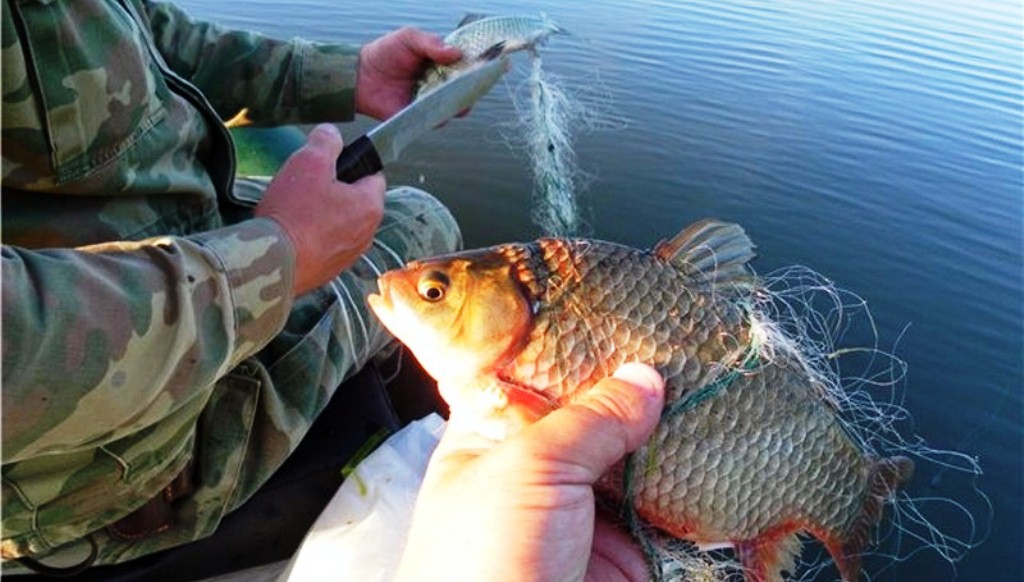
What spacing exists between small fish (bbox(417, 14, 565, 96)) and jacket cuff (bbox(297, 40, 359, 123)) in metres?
0.24

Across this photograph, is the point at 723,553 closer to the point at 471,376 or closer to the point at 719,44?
the point at 471,376

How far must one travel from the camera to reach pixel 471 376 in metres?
1.53

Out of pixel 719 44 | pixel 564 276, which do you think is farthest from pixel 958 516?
pixel 719 44

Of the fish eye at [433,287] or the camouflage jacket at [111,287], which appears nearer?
the camouflage jacket at [111,287]

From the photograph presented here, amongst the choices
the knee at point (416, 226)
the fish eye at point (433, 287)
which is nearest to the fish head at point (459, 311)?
the fish eye at point (433, 287)

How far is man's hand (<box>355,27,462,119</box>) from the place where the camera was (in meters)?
2.82

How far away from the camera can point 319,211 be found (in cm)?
173

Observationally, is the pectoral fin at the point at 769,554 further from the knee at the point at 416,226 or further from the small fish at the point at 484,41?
the small fish at the point at 484,41

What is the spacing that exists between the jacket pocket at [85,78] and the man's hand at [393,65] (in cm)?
125

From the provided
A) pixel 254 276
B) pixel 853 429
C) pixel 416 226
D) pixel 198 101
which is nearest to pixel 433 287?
pixel 254 276

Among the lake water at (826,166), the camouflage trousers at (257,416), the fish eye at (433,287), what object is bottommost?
the lake water at (826,166)

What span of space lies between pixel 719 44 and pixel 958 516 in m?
5.57

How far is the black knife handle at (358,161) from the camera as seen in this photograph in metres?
1.94

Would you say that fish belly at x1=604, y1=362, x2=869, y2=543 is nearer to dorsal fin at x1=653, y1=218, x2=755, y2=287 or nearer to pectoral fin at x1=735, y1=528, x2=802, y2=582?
pectoral fin at x1=735, y1=528, x2=802, y2=582
